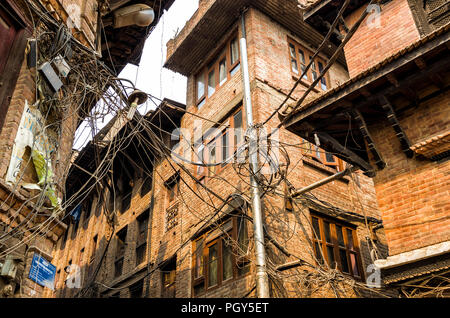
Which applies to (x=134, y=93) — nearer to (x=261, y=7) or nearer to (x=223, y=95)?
(x=223, y=95)

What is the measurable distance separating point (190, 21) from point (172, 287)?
9424 mm

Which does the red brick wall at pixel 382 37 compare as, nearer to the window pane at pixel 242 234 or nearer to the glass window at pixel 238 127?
the glass window at pixel 238 127

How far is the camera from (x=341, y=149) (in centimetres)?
837

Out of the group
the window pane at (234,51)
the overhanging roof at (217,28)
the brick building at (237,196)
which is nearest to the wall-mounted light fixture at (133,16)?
the brick building at (237,196)

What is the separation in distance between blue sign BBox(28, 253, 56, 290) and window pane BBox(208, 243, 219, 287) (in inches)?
186

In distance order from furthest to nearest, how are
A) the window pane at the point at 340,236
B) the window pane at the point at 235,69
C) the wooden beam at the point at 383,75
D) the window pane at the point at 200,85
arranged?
the window pane at the point at 200,85 → the window pane at the point at 235,69 → the window pane at the point at 340,236 → the wooden beam at the point at 383,75

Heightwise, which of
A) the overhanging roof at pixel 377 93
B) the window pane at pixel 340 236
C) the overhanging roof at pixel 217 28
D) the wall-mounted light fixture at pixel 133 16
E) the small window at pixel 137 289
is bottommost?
the small window at pixel 137 289

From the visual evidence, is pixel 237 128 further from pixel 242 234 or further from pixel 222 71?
pixel 242 234

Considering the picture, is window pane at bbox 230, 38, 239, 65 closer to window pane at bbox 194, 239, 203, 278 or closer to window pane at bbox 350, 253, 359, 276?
window pane at bbox 194, 239, 203, 278

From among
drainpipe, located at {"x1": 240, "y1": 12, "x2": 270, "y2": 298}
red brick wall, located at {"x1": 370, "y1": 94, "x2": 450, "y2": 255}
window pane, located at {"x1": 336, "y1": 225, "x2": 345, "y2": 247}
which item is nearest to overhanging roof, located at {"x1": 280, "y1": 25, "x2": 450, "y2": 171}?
red brick wall, located at {"x1": 370, "y1": 94, "x2": 450, "y2": 255}

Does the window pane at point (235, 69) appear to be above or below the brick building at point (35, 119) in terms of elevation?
above

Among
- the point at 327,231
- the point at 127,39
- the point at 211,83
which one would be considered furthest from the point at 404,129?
the point at 211,83

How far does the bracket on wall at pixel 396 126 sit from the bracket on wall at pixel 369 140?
45 cm

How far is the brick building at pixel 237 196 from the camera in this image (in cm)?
984
